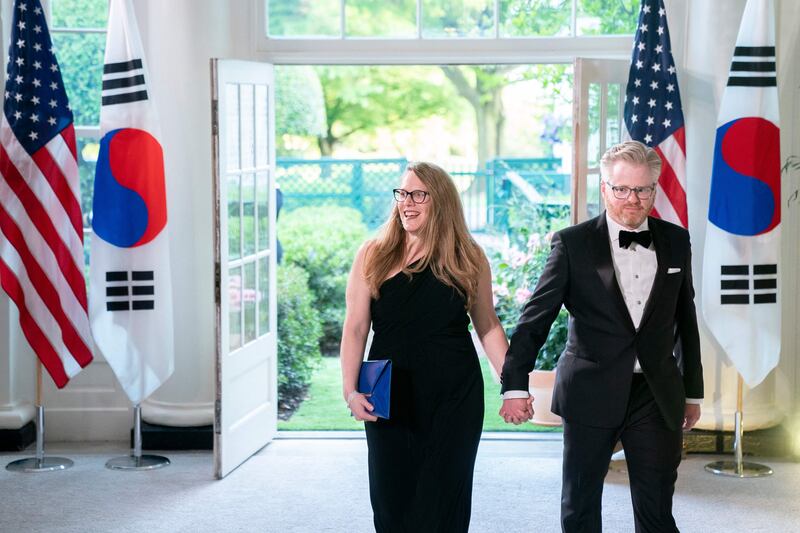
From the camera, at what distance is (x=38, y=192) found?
18.1 feet

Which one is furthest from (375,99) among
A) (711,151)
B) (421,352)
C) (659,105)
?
(421,352)

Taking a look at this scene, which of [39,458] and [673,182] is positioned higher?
[673,182]

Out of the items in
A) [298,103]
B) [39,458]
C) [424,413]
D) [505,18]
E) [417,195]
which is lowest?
[39,458]

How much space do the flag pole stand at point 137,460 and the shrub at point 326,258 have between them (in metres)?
4.14

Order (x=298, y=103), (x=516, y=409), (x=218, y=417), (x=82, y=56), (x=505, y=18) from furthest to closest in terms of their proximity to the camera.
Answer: (x=298, y=103), (x=505, y=18), (x=82, y=56), (x=218, y=417), (x=516, y=409)

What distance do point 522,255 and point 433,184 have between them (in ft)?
15.9

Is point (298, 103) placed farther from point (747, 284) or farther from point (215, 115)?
point (747, 284)

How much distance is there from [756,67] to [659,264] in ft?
8.34

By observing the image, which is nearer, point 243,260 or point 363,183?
point 243,260

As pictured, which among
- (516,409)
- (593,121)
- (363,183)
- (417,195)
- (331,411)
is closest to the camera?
(516,409)

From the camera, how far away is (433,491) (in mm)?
3314

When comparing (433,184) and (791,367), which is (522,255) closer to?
(791,367)

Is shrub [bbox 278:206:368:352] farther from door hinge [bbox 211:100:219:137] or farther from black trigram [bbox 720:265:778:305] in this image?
black trigram [bbox 720:265:778:305]

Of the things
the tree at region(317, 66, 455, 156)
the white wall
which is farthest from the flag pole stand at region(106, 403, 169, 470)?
the tree at region(317, 66, 455, 156)
